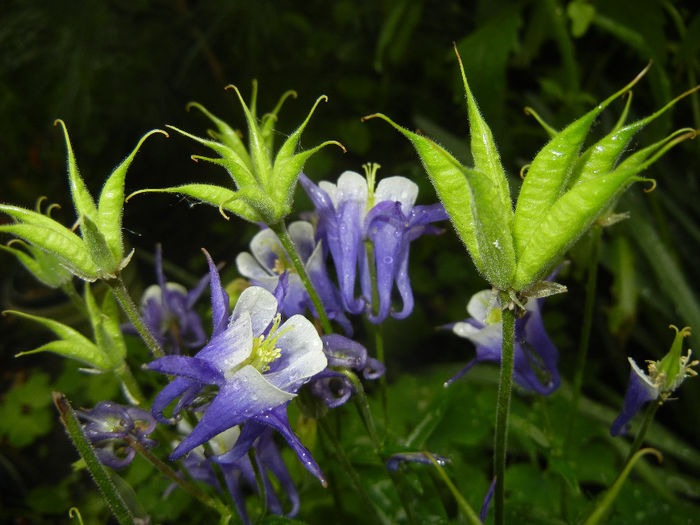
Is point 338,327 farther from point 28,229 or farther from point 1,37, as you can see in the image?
point 1,37

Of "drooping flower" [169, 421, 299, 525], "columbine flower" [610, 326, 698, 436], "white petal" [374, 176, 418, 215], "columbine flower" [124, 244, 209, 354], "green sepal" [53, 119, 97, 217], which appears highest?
"green sepal" [53, 119, 97, 217]

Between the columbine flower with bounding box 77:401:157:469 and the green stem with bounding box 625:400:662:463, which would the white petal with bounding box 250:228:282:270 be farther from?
the green stem with bounding box 625:400:662:463

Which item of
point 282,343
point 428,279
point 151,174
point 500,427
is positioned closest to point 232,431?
point 282,343

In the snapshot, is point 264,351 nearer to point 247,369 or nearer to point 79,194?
point 247,369

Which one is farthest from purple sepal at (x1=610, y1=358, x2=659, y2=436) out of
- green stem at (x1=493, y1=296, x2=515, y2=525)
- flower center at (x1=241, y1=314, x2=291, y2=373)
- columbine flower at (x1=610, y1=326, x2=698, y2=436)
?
flower center at (x1=241, y1=314, x2=291, y2=373)

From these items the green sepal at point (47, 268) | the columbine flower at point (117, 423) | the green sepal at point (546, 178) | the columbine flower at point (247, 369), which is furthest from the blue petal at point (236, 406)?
the green sepal at point (47, 268)

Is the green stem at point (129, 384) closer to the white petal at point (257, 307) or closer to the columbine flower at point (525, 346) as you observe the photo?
the white petal at point (257, 307)
